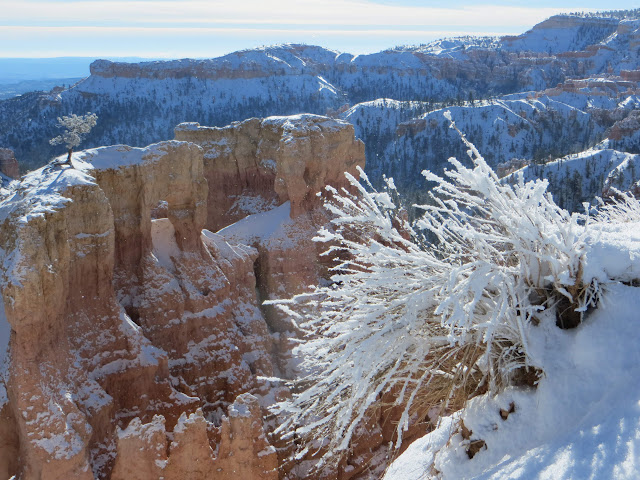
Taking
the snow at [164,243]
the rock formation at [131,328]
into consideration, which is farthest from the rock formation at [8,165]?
the snow at [164,243]

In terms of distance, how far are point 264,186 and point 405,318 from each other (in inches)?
537

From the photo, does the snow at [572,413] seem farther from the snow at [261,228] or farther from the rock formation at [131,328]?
the snow at [261,228]

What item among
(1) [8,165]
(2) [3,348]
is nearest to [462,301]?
(2) [3,348]

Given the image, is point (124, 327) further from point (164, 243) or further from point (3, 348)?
point (164, 243)

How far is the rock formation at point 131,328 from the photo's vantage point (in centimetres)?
712

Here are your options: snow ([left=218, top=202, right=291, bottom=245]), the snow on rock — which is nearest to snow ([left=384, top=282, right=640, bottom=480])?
snow ([left=218, top=202, right=291, bottom=245])

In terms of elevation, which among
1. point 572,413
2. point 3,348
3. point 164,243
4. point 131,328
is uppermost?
point 572,413

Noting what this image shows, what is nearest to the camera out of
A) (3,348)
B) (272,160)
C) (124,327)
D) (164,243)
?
(3,348)

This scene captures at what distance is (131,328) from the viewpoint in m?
8.84

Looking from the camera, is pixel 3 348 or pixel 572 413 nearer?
pixel 572 413

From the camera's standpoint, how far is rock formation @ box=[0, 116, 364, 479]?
7.12 meters

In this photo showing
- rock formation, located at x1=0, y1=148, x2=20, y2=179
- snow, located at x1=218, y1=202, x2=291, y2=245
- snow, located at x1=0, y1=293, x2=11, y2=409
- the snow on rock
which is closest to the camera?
snow, located at x1=0, y1=293, x2=11, y2=409

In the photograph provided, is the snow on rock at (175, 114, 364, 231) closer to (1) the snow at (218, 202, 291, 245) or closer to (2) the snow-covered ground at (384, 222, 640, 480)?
(1) the snow at (218, 202, 291, 245)

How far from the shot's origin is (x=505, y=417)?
3.43 meters
